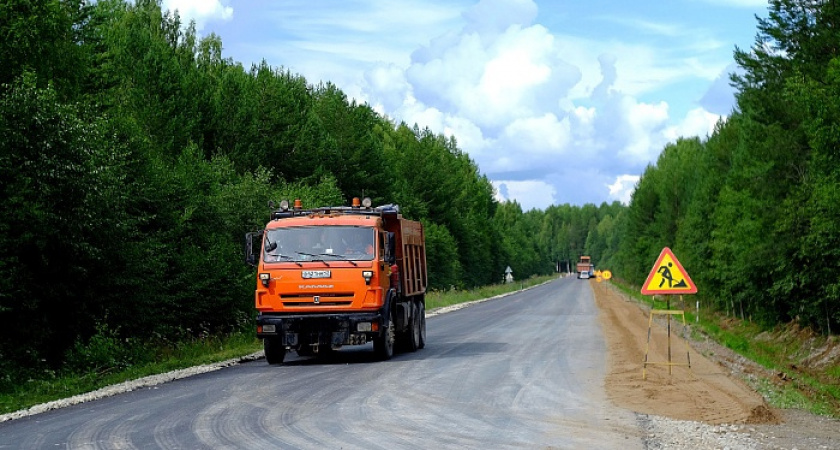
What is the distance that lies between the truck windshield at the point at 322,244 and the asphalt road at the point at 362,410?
7.37ft

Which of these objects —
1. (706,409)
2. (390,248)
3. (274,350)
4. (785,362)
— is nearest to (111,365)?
(274,350)

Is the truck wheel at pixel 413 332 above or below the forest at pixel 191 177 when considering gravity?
below

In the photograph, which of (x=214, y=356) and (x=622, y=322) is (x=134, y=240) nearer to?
(x=214, y=356)

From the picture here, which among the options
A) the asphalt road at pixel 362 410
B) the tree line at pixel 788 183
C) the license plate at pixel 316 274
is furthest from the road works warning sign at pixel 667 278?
the tree line at pixel 788 183

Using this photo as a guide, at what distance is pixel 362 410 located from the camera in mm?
12172

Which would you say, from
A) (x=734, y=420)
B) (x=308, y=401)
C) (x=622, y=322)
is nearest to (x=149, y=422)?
(x=308, y=401)

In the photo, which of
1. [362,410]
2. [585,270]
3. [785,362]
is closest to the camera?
[362,410]

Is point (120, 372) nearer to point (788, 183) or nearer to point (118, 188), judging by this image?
point (118, 188)

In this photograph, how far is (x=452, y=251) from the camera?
80.0 m

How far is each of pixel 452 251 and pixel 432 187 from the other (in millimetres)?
9274

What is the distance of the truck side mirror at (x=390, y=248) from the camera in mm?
19422

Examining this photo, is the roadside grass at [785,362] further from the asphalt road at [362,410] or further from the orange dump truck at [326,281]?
the orange dump truck at [326,281]

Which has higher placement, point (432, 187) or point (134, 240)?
point (432, 187)

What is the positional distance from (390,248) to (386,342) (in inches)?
80.7
